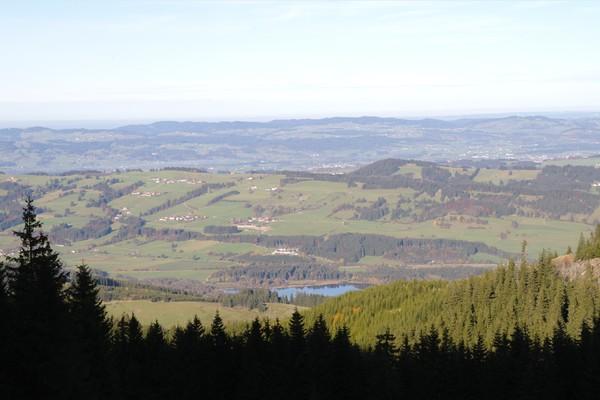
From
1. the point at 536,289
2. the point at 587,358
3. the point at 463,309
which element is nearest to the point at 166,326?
the point at 463,309

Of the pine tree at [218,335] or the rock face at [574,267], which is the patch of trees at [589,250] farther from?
the pine tree at [218,335]

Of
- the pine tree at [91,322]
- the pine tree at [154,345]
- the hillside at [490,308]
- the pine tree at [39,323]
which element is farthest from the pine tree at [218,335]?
the hillside at [490,308]

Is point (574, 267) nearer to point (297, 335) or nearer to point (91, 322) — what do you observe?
point (297, 335)

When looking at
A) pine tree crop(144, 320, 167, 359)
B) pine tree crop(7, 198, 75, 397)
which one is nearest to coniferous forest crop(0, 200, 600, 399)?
pine tree crop(7, 198, 75, 397)

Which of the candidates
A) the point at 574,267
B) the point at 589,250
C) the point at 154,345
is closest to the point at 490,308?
the point at 574,267

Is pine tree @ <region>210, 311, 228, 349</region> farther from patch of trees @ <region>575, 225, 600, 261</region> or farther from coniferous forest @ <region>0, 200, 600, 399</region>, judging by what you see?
patch of trees @ <region>575, 225, 600, 261</region>

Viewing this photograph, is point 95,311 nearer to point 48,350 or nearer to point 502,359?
point 48,350
